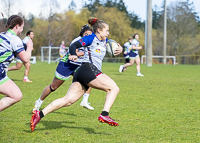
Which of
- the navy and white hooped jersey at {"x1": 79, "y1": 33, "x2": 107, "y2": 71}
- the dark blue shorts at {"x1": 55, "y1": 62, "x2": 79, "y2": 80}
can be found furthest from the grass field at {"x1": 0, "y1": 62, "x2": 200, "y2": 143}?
the navy and white hooped jersey at {"x1": 79, "y1": 33, "x2": 107, "y2": 71}

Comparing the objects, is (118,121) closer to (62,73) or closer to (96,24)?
(62,73)

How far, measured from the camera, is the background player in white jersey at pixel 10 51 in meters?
4.52

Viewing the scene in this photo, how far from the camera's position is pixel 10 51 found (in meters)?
4.56

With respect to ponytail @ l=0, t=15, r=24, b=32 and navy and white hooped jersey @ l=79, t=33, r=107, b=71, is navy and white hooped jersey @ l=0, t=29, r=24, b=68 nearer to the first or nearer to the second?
ponytail @ l=0, t=15, r=24, b=32

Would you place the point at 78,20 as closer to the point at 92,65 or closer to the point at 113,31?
the point at 113,31

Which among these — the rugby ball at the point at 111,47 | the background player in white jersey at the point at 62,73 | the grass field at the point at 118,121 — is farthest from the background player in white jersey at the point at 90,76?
the background player in white jersey at the point at 62,73

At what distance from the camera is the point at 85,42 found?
5.10 meters

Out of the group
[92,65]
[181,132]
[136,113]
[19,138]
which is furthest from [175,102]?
[19,138]

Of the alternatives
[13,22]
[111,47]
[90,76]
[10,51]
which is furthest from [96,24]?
[10,51]

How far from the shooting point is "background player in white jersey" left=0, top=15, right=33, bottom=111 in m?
4.52

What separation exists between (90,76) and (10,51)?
123 cm

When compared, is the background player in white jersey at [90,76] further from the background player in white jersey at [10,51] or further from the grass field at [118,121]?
the background player in white jersey at [10,51]

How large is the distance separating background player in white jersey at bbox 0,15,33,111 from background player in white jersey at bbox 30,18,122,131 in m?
0.60

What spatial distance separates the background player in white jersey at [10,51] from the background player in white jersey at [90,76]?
1.97ft
